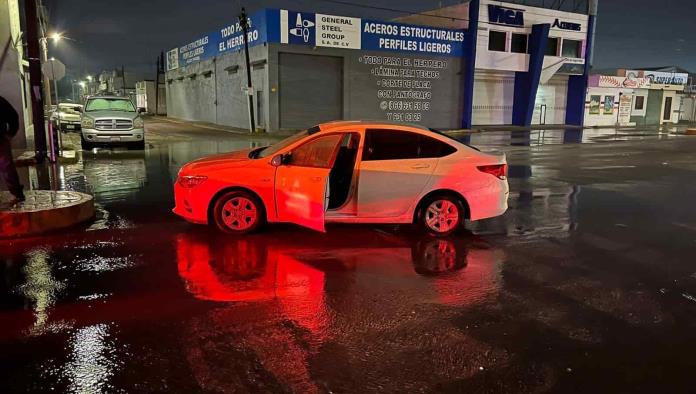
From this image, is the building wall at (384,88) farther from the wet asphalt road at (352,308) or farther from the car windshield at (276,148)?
the car windshield at (276,148)

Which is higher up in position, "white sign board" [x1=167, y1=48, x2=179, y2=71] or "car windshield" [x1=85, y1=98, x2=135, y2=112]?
"white sign board" [x1=167, y1=48, x2=179, y2=71]

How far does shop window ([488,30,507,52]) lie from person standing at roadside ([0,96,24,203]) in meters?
35.8

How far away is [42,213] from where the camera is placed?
745 cm

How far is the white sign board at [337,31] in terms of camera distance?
106 feet

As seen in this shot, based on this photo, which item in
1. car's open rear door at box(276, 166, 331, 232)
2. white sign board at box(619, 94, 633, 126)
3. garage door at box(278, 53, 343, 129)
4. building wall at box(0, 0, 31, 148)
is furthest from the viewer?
white sign board at box(619, 94, 633, 126)

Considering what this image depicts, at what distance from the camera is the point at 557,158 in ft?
63.5

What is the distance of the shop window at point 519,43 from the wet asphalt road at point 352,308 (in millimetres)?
33962

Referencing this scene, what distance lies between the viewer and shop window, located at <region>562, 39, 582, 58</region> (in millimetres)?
43062

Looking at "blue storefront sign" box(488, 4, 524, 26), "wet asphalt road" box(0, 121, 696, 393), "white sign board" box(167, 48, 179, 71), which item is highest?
"blue storefront sign" box(488, 4, 524, 26)

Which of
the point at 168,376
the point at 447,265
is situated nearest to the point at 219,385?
the point at 168,376

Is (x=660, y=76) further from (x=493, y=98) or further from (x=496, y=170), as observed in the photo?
(x=496, y=170)

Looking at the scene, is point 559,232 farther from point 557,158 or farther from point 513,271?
point 557,158

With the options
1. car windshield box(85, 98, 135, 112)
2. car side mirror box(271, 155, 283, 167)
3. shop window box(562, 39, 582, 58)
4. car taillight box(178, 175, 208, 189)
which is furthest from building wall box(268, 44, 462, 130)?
car side mirror box(271, 155, 283, 167)

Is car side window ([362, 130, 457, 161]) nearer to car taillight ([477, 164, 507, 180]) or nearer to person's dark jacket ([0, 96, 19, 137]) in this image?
car taillight ([477, 164, 507, 180])
